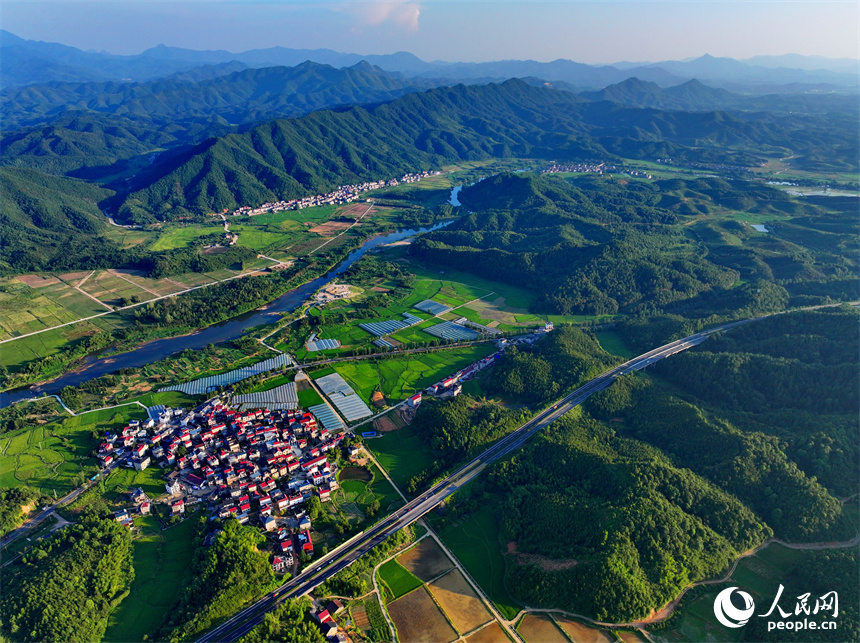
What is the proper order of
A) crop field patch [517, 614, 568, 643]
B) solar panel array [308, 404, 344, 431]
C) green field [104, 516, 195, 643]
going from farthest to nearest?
solar panel array [308, 404, 344, 431] → crop field patch [517, 614, 568, 643] → green field [104, 516, 195, 643]

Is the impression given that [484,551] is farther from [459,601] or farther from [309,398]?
[309,398]

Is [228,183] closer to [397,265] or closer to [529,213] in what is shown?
[397,265]

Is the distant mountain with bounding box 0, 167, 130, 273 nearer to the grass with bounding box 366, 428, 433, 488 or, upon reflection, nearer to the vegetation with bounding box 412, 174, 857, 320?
the vegetation with bounding box 412, 174, 857, 320

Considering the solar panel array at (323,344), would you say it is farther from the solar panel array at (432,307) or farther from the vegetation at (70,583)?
the vegetation at (70,583)

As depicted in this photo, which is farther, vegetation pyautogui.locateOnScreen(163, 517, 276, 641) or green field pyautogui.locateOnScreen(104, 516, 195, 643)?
green field pyautogui.locateOnScreen(104, 516, 195, 643)

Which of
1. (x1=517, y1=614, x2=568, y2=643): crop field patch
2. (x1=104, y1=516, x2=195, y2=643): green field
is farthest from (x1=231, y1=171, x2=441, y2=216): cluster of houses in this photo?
(x1=517, y1=614, x2=568, y2=643): crop field patch

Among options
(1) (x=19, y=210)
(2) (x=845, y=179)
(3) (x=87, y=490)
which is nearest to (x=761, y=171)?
(2) (x=845, y=179)
